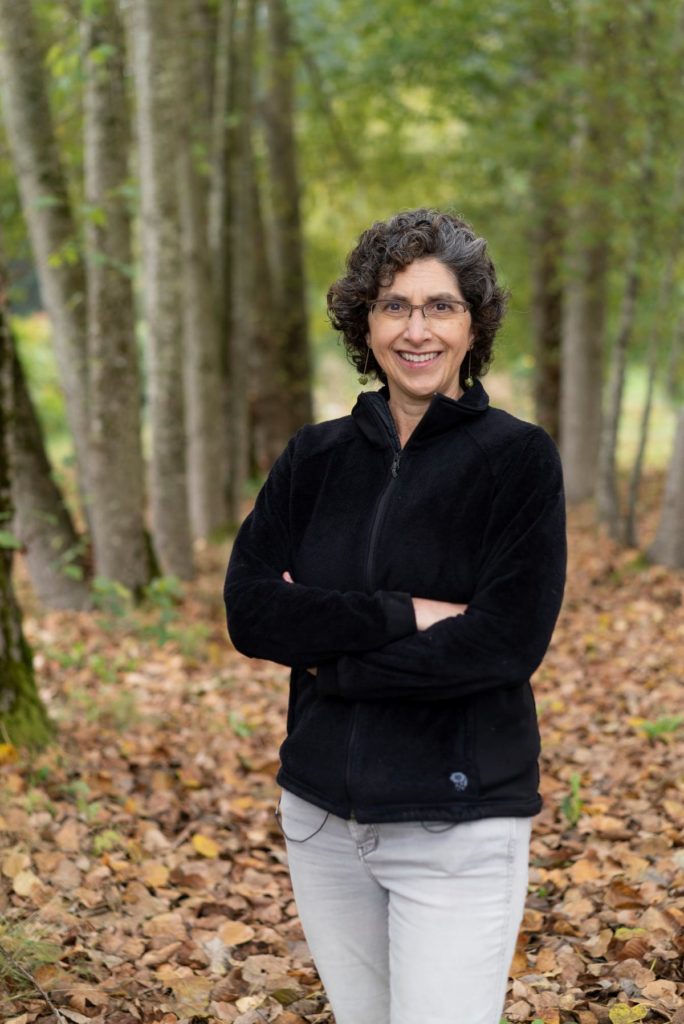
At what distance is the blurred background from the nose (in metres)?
0.61

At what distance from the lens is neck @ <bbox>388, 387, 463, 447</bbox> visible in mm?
2709

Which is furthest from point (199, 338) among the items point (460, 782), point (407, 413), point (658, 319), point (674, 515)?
point (460, 782)

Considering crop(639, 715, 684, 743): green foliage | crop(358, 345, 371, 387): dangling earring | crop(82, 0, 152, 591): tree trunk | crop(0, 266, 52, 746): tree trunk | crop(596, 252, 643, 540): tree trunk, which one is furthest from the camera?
crop(596, 252, 643, 540): tree trunk

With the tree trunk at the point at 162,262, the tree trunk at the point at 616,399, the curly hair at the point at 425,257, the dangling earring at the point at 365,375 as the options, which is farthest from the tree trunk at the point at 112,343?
the curly hair at the point at 425,257

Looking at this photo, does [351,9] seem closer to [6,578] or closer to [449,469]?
[6,578]

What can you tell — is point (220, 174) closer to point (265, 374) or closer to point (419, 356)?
point (265, 374)

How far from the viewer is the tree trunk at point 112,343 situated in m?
8.51

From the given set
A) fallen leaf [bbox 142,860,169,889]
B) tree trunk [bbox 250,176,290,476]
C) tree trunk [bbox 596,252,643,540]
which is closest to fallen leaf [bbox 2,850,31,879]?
fallen leaf [bbox 142,860,169,889]

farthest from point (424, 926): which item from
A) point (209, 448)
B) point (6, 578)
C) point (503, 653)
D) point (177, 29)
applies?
point (209, 448)

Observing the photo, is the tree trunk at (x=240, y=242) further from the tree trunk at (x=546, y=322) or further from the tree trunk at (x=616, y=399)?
the tree trunk at (x=546, y=322)

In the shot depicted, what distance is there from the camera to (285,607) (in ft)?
8.66

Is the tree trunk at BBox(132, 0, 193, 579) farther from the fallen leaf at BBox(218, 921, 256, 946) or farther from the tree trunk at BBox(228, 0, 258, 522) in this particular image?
the fallen leaf at BBox(218, 921, 256, 946)

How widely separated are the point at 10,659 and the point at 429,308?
3.47 meters

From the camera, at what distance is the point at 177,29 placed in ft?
32.1
